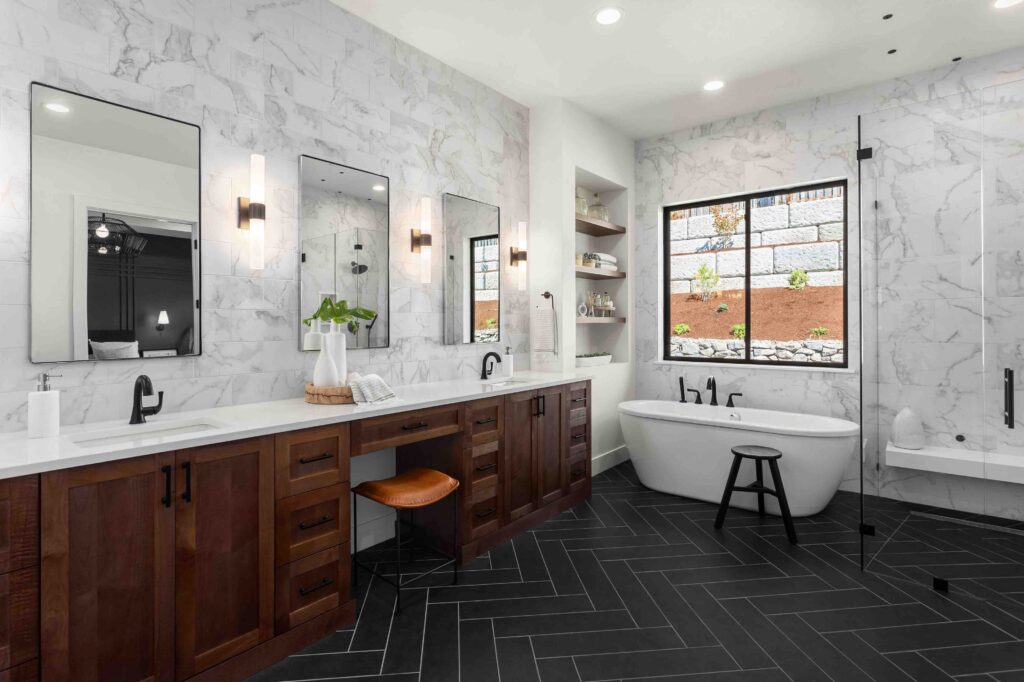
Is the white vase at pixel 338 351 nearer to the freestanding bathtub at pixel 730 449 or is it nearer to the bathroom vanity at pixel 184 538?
the bathroom vanity at pixel 184 538

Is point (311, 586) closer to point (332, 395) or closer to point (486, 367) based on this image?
point (332, 395)

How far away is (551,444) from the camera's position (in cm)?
366

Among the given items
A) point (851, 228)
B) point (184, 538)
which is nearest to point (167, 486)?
point (184, 538)

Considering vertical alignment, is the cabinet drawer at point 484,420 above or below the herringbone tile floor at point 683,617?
above

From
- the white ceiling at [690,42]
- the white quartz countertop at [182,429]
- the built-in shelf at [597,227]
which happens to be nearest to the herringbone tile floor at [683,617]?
the white quartz countertop at [182,429]

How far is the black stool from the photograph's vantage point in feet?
10.5

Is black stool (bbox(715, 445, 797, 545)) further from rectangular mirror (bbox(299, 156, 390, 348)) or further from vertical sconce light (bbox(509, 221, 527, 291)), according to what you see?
rectangular mirror (bbox(299, 156, 390, 348))

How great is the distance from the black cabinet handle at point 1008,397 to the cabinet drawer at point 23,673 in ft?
13.1

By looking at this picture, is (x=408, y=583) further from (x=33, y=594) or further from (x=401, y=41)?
(x=401, y=41)

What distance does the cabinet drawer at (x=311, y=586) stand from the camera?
6.86ft

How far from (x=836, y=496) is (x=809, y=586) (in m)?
1.70

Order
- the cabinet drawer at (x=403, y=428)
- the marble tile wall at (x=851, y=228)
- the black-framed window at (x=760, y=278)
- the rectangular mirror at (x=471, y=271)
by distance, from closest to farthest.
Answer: the cabinet drawer at (x=403, y=428)
the marble tile wall at (x=851, y=228)
the rectangular mirror at (x=471, y=271)
the black-framed window at (x=760, y=278)

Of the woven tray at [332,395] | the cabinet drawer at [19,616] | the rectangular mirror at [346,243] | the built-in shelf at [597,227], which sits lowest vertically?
the cabinet drawer at [19,616]

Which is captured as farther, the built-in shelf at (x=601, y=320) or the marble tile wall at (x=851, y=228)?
the built-in shelf at (x=601, y=320)
